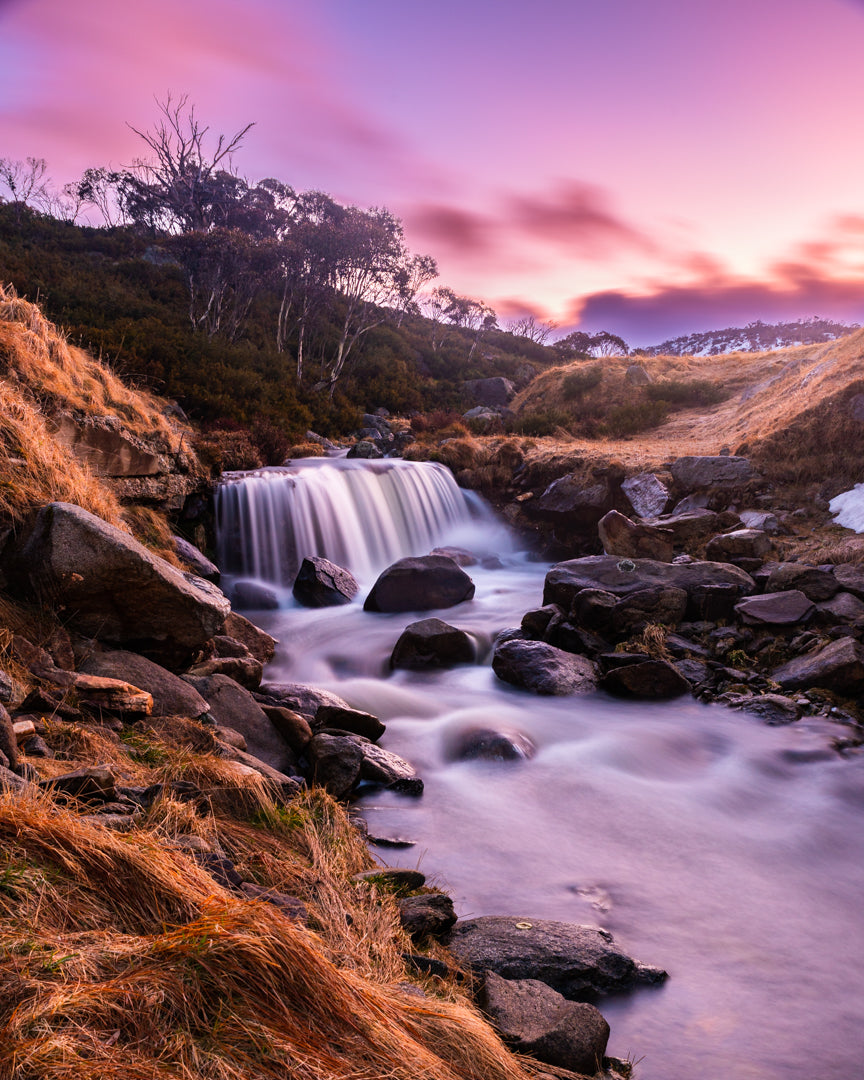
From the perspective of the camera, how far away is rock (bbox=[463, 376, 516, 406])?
1626 inches

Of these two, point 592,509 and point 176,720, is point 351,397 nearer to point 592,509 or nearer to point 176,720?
point 592,509

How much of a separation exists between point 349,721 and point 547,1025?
4.59 m

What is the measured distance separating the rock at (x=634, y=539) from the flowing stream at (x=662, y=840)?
3.72 meters

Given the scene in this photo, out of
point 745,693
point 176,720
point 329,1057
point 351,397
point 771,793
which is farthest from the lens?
point 351,397

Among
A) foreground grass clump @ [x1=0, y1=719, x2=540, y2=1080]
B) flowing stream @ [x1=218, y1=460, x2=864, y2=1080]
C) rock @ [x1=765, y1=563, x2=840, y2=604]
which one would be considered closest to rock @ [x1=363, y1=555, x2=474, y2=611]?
flowing stream @ [x1=218, y1=460, x2=864, y2=1080]

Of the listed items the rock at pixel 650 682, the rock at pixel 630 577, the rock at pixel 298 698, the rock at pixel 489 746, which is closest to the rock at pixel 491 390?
the rock at pixel 630 577

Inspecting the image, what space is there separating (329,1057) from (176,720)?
363 cm

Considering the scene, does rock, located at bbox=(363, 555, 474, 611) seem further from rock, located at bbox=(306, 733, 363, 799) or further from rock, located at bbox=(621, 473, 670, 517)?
rock, located at bbox=(306, 733, 363, 799)

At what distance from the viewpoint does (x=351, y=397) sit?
31.1 m

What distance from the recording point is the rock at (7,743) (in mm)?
3357

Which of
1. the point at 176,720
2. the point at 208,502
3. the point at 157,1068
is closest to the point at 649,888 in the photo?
the point at 176,720

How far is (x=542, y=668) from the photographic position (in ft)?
31.9

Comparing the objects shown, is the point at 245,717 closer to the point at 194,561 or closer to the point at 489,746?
the point at 489,746

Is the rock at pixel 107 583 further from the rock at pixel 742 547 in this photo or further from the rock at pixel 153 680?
the rock at pixel 742 547
